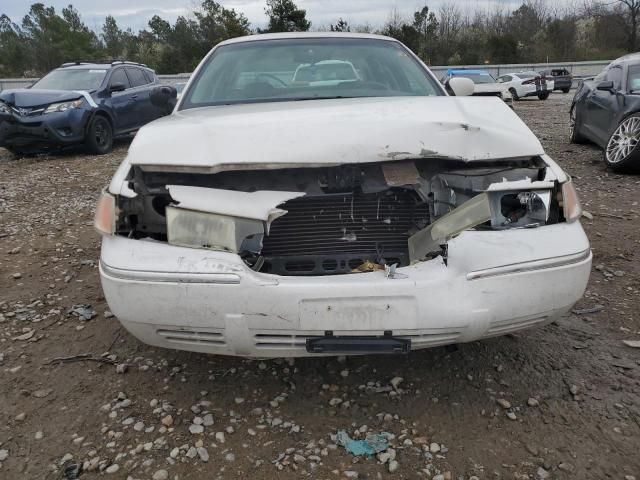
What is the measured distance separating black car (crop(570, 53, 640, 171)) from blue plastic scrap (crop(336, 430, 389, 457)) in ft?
17.2

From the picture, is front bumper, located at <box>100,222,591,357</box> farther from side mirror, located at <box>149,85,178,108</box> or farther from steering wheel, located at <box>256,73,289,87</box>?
side mirror, located at <box>149,85,178,108</box>

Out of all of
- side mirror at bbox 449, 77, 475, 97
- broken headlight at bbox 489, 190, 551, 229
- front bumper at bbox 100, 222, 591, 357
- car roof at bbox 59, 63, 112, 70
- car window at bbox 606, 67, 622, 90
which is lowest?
front bumper at bbox 100, 222, 591, 357

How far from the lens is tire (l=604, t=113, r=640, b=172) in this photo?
18.9 feet

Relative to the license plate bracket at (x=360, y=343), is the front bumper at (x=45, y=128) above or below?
above

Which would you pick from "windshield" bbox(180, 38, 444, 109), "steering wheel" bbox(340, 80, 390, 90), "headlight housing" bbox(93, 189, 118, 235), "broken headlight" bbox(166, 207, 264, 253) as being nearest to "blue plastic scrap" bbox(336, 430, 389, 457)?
"broken headlight" bbox(166, 207, 264, 253)

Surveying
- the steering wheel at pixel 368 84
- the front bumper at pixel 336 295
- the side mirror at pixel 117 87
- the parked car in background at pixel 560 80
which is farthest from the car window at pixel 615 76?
the parked car in background at pixel 560 80

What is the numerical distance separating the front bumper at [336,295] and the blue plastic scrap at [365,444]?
14.7 inches

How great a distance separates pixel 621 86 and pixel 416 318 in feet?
20.7

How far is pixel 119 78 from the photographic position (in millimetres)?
9109

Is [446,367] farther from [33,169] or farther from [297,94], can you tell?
[33,169]

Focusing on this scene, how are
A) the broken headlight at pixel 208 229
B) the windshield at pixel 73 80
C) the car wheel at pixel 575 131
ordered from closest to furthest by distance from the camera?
the broken headlight at pixel 208 229 < the car wheel at pixel 575 131 < the windshield at pixel 73 80

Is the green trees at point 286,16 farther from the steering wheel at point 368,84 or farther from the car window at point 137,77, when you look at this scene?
the steering wheel at point 368,84

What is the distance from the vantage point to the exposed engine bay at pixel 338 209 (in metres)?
1.96

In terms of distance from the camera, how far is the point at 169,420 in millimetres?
2094
